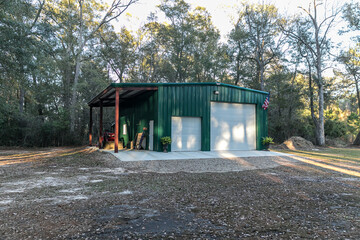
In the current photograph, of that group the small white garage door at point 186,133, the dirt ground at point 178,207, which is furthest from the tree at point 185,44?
the dirt ground at point 178,207

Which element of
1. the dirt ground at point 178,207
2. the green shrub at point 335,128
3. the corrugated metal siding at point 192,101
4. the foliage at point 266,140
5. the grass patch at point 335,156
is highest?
the corrugated metal siding at point 192,101

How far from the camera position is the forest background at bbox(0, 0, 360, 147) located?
19703 millimetres

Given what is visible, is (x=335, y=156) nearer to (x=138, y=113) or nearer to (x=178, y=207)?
(x=178, y=207)

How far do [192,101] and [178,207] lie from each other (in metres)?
9.28

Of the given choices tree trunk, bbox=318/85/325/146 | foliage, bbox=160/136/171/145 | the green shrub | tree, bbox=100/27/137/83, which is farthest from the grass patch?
tree, bbox=100/27/137/83

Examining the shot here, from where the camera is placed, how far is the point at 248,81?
25969 mm

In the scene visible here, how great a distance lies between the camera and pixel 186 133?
1258cm

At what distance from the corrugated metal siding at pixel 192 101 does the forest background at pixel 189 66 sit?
11.0 metres

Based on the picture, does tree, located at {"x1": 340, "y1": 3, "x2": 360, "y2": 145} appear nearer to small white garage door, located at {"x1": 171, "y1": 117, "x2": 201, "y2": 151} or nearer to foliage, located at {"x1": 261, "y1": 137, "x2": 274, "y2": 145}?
foliage, located at {"x1": 261, "y1": 137, "x2": 274, "y2": 145}

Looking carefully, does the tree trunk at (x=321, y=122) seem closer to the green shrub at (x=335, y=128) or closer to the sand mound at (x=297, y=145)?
the green shrub at (x=335, y=128)

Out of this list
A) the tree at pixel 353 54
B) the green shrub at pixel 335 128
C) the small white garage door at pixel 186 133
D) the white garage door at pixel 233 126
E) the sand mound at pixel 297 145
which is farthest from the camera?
the green shrub at pixel 335 128

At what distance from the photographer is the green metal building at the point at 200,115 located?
474 inches

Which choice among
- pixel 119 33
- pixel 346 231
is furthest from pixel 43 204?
pixel 119 33

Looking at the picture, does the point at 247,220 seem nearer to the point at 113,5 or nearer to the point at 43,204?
the point at 43,204
